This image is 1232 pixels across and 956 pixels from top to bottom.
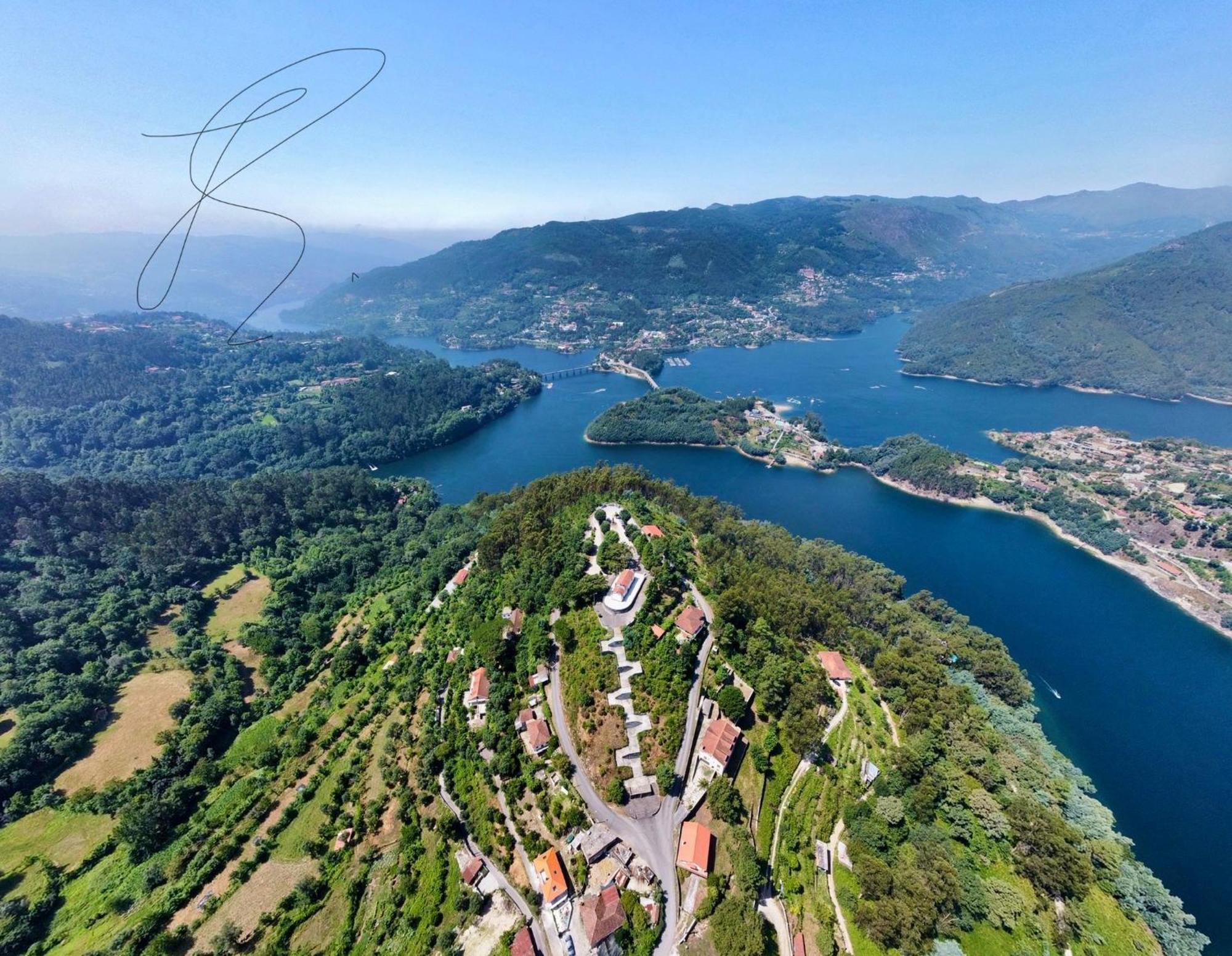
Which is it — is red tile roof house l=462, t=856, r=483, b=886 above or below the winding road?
below

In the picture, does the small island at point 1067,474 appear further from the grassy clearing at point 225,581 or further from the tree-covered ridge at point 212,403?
the grassy clearing at point 225,581

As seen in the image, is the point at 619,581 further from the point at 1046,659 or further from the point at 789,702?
the point at 1046,659

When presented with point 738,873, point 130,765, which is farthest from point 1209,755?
point 130,765

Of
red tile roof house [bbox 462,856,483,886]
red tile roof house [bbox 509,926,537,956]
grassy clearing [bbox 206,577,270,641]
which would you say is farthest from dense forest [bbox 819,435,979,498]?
grassy clearing [bbox 206,577,270,641]

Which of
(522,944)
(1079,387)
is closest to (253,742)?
(522,944)

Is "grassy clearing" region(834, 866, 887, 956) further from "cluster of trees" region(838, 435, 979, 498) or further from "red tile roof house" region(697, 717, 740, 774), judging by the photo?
"cluster of trees" region(838, 435, 979, 498)

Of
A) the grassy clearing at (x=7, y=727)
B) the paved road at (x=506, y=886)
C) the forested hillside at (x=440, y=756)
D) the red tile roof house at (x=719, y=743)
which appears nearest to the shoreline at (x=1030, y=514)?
the forested hillside at (x=440, y=756)
